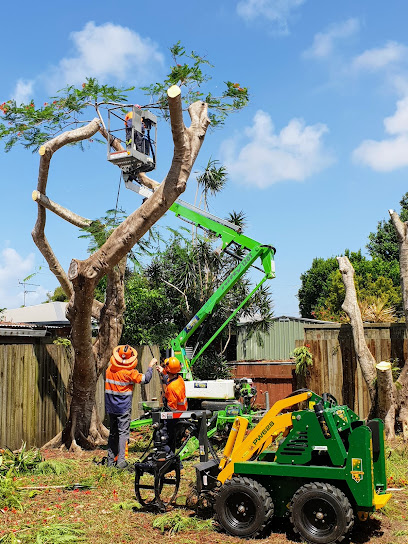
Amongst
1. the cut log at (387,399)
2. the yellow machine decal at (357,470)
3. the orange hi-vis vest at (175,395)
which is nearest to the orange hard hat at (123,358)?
the orange hi-vis vest at (175,395)

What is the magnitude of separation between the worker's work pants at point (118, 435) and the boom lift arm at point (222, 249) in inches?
117

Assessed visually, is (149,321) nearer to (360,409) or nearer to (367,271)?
(360,409)

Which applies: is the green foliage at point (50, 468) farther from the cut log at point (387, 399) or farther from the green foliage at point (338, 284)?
the green foliage at point (338, 284)

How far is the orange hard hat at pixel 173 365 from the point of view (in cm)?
896

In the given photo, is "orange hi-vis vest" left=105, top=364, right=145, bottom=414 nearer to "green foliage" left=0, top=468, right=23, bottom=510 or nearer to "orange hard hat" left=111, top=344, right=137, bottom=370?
"orange hard hat" left=111, top=344, right=137, bottom=370

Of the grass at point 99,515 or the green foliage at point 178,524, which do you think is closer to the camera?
the grass at point 99,515

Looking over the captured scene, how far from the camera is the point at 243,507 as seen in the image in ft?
20.4

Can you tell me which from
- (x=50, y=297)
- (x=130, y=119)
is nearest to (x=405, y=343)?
(x=130, y=119)

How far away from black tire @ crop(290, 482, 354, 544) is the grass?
11.8 inches

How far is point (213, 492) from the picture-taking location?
6.73m

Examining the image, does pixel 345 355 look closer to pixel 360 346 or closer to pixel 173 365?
pixel 360 346

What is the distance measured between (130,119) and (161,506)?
7.14 m

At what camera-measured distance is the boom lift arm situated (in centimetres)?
1246

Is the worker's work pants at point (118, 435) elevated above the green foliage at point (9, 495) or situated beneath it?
elevated above
